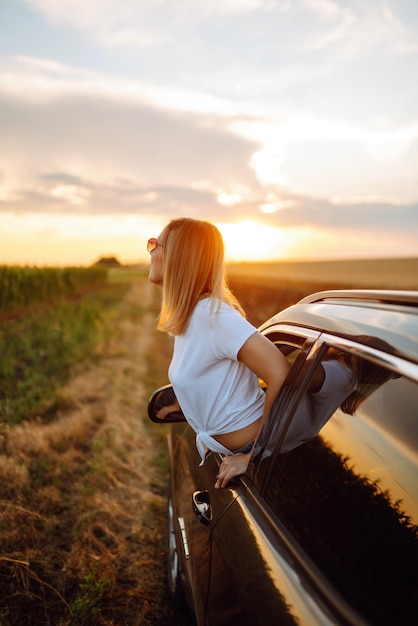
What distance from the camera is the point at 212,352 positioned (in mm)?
2057

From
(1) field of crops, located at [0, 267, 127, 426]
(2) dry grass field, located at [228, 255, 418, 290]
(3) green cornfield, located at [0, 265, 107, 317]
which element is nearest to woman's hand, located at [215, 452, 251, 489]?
(1) field of crops, located at [0, 267, 127, 426]

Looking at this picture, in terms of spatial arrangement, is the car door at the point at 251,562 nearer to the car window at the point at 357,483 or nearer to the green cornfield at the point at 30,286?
the car window at the point at 357,483

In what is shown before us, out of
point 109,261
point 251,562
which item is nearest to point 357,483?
point 251,562

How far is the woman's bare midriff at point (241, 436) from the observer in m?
2.14

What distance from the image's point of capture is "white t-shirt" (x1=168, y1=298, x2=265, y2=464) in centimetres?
206

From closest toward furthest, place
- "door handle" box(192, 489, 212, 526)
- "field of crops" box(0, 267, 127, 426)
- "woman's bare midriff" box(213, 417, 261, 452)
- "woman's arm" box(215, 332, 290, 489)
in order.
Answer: "woman's arm" box(215, 332, 290, 489) → "door handle" box(192, 489, 212, 526) → "woman's bare midriff" box(213, 417, 261, 452) → "field of crops" box(0, 267, 127, 426)

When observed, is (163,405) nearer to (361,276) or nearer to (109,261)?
(361,276)

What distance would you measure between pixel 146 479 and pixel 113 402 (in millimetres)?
2517

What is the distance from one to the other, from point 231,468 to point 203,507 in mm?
216

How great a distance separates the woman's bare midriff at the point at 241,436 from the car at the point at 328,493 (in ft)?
0.29

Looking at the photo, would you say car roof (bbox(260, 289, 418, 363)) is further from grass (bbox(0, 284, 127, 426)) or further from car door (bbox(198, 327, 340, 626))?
grass (bbox(0, 284, 127, 426))

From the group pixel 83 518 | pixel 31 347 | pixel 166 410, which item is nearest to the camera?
pixel 166 410

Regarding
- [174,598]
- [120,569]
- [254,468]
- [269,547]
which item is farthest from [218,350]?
[120,569]

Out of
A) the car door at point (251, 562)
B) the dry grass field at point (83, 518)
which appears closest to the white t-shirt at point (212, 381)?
the car door at point (251, 562)
